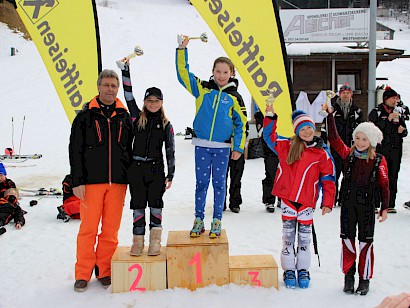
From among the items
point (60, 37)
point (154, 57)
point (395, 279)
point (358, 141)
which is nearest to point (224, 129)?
point (358, 141)

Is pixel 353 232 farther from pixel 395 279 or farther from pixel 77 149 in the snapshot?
pixel 77 149

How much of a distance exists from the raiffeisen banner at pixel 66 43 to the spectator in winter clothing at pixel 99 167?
168 centimetres

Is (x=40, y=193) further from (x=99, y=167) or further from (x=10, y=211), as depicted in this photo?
(x=99, y=167)

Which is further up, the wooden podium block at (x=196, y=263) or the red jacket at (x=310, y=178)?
the red jacket at (x=310, y=178)

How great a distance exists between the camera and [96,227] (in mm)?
4160

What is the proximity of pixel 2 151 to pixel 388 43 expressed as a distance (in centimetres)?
3437

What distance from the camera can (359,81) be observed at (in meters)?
17.0

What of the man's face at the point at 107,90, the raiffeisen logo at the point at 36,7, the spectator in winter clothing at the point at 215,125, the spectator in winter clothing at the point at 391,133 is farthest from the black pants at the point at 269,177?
the raiffeisen logo at the point at 36,7

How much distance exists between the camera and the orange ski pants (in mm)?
4105

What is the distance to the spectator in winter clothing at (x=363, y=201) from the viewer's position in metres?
4.03

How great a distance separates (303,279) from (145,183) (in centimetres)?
172

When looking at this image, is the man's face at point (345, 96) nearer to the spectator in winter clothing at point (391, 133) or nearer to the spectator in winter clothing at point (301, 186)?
the spectator in winter clothing at point (391, 133)

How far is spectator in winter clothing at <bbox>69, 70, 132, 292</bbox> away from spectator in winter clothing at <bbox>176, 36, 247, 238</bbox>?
0.72 metres

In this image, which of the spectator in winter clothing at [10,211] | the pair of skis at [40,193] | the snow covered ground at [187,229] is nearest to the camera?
the snow covered ground at [187,229]
